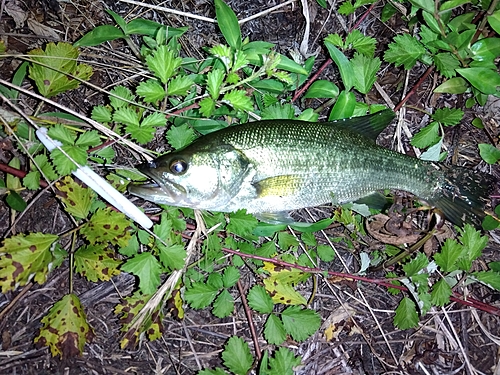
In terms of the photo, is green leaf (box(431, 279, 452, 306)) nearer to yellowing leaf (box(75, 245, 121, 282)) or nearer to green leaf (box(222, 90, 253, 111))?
green leaf (box(222, 90, 253, 111))

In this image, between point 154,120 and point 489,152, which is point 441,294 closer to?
point 489,152

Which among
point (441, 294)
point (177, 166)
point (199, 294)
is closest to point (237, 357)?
point (199, 294)

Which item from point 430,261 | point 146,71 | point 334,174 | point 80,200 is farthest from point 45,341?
point 430,261

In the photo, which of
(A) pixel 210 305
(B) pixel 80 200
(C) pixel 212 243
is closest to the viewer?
(B) pixel 80 200

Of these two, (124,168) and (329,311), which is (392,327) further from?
(124,168)

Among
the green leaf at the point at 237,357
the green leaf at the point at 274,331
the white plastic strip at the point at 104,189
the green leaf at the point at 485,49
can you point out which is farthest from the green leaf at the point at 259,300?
the green leaf at the point at 485,49
